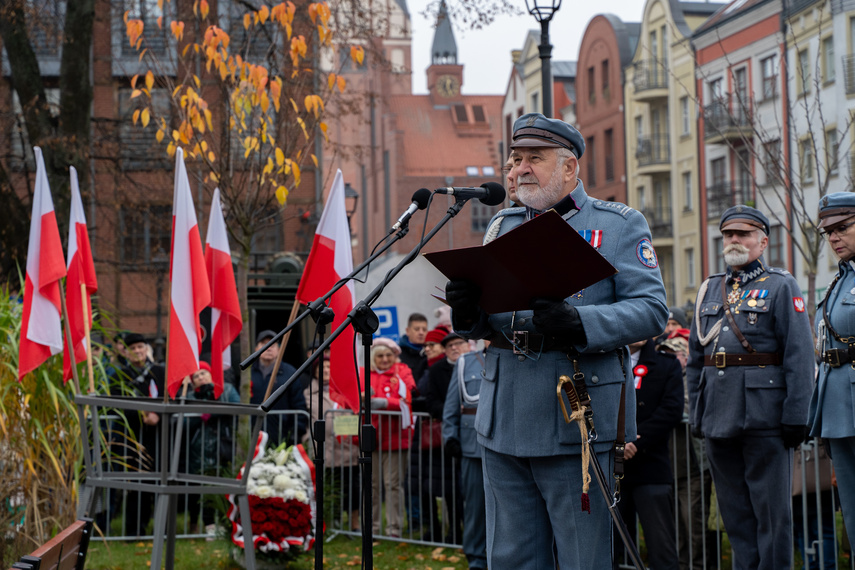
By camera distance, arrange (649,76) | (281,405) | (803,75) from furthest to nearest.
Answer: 1. (649,76)
2. (803,75)
3. (281,405)

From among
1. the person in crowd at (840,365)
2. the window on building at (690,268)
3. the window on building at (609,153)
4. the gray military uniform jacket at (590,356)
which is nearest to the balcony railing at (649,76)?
the window on building at (609,153)

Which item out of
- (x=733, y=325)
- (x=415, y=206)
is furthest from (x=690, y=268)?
(x=415, y=206)

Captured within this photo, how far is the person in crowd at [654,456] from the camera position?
23.3 feet

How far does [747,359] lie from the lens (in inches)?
247

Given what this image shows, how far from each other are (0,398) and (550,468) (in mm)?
4288

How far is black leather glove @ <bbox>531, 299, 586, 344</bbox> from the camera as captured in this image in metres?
3.59

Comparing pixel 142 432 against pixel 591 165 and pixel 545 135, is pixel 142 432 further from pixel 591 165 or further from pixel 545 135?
pixel 591 165

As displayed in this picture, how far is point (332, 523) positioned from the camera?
9711 millimetres

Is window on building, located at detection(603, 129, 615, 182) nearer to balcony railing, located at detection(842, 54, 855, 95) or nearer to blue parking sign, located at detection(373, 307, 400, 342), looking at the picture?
balcony railing, located at detection(842, 54, 855, 95)

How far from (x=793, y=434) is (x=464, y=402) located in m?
2.92

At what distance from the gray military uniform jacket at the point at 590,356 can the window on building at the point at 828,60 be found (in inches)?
1166

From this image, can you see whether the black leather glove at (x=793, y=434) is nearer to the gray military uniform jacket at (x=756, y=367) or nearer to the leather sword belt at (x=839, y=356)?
the gray military uniform jacket at (x=756, y=367)

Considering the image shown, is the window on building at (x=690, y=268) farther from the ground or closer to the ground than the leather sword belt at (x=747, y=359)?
farther from the ground

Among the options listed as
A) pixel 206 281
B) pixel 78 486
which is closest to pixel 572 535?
pixel 206 281
